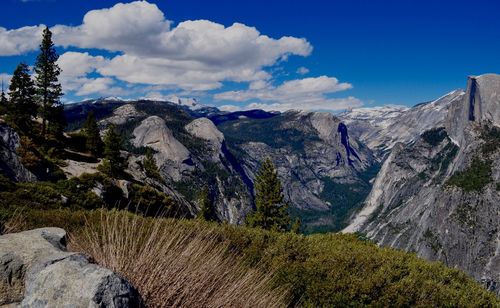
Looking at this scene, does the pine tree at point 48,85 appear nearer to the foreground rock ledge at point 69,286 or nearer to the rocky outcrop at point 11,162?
the rocky outcrop at point 11,162

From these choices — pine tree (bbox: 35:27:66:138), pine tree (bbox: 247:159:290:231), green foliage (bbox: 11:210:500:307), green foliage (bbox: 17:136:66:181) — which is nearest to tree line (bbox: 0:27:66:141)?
pine tree (bbox: 35:27:66:138)

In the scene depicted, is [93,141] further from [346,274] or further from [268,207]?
[346,274]

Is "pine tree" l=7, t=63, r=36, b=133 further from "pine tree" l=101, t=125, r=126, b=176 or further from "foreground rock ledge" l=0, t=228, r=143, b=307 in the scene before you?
"foreground rock ledge" l=0, t=228, r=143, b=307

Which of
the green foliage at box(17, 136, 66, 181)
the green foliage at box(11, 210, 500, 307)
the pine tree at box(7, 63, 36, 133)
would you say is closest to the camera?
the green foliage at box(11, 210, 500, 307)

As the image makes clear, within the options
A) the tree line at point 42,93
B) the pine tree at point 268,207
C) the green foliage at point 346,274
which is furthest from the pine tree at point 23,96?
the green foliage at point 346,274

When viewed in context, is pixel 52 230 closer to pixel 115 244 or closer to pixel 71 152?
pixel 115 244

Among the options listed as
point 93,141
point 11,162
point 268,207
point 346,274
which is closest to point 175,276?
point 346,274

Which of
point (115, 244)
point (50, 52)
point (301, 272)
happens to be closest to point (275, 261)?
point (301, 272)
